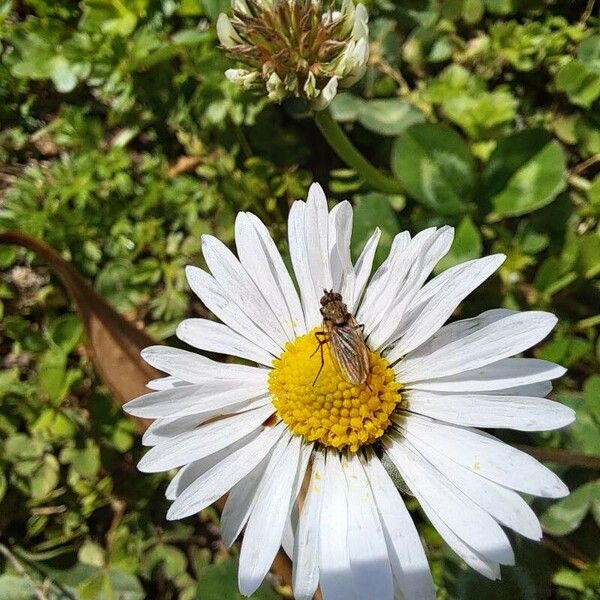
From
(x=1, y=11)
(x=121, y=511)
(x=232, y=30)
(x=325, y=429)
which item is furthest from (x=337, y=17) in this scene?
(x=121, y=511)

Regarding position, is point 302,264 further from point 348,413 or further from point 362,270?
point 348,413

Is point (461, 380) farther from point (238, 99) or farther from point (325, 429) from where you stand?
point (238, 99)

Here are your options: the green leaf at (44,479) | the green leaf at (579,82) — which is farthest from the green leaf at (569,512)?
the green leaf at (44,479)

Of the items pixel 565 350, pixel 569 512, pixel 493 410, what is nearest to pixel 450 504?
pixel 493 410

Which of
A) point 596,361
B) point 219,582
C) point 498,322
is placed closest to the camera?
point 498,322

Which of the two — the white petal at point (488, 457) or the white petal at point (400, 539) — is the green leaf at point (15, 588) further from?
the white petal at point (488, 457)

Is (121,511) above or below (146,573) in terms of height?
above

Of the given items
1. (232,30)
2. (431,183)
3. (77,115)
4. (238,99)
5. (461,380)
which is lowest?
(461,380)

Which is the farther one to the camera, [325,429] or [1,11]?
[1,11]
